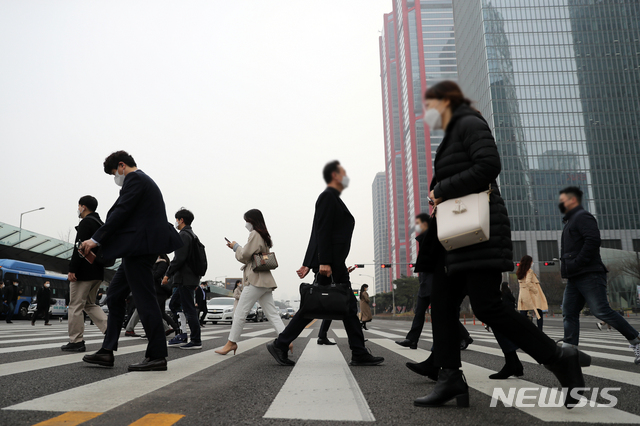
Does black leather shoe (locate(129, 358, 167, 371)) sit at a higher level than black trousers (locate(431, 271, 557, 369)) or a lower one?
lower

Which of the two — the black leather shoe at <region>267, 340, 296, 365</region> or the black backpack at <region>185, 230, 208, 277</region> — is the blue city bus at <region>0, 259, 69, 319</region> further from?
the black leather shoe at <region>267, 340, 296, 365</region>

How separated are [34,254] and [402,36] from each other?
139m

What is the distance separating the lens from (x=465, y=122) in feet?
8.61

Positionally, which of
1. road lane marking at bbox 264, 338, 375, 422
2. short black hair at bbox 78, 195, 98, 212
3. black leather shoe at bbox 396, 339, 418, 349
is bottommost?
black leather shoe at bbox 396, 339, 418, 349

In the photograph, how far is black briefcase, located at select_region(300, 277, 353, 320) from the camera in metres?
4.07

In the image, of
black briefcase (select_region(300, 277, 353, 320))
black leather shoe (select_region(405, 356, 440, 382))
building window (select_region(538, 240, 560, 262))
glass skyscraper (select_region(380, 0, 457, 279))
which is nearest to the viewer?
black leather shoe (select_region(405, 356, 440, 382))

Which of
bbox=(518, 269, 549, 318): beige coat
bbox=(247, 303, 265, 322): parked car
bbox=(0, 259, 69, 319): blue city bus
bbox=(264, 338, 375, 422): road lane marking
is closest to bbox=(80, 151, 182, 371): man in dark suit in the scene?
bbox=(264, 338, 375, 422): road lane marking

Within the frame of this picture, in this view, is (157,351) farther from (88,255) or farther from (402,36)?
(402,36)

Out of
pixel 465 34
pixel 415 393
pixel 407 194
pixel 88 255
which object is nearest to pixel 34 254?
pixel 88 255

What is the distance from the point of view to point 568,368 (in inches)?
92.8

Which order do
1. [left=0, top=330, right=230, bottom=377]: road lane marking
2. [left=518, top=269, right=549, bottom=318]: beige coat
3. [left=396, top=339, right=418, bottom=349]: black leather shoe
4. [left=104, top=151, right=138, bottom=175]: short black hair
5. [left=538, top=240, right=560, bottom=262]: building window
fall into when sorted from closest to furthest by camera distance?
[left=0, top=330, right=230, bottom=377]: road lane marking, [left=104, top=151, right=138, bottom=175]: short black hair, [left=396, top=339, right=418, bottom=349]: black leather shoe, [left=518, top=269, right=549, bottom=318]: beige coat, [left=538, top=240, right=560, bottom=262]: building window

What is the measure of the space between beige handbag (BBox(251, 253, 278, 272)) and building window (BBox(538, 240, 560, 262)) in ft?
253

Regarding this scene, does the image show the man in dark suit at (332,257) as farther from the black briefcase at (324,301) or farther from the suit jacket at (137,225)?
the suit jacket at (137,225)

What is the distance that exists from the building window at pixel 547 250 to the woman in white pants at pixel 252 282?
77.1m
